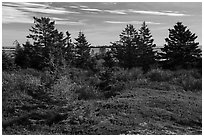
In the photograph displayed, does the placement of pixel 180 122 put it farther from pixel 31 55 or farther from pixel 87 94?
pixel 31 55

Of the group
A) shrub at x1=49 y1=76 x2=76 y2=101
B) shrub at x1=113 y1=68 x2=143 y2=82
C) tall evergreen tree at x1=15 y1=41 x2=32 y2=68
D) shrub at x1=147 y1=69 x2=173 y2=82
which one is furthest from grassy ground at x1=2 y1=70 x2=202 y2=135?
tall evergreen tree at x1=15 y1=41 x2=32 y2=68

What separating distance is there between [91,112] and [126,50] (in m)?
13.2

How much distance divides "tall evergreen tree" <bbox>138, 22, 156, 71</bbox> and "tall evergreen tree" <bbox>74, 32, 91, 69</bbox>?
441 centimetres

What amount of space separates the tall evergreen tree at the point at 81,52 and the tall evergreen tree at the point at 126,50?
2245 mm

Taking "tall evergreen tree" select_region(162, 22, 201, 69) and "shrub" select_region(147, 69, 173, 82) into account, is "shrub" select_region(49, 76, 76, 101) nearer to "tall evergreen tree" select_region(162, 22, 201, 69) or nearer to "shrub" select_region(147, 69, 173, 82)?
"shrub" select_region(147, 69, 173, 82)

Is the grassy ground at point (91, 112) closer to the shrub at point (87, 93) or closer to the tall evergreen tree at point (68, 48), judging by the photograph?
the shrub at point (87, 93)

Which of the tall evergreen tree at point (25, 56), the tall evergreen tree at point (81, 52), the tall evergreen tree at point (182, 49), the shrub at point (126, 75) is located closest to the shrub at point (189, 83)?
the shrub at point (126, 75)

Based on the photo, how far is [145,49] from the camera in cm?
2497

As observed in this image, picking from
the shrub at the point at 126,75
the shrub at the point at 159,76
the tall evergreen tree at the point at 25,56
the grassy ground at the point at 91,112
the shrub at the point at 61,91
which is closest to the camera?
the grassy ground at the point at 91,112

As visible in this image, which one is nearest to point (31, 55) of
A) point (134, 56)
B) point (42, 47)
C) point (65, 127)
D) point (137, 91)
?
point (42, 47)

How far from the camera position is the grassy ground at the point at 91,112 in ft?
35.1

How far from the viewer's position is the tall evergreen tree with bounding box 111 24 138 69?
79.4 feet

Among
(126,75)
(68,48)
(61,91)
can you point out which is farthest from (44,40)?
(61,91)

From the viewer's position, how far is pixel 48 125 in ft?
36.6
